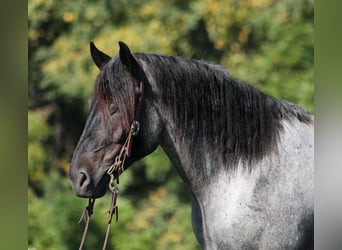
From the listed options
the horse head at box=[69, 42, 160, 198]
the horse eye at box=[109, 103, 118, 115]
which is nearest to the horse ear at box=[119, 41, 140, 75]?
the horse head at box=[69, 42, 160, 198]

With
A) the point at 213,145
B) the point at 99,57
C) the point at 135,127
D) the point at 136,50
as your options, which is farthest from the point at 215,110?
the point at 136,50

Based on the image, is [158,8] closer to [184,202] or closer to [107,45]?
[107,45]

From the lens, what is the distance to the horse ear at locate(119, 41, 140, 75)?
206cm

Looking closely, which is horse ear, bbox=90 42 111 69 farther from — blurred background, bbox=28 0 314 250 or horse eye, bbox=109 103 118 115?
blurred background, bbox=28 0 314 250

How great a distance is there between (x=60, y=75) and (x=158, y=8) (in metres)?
0.86

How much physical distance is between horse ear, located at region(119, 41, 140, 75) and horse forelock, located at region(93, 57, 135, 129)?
0.07ft

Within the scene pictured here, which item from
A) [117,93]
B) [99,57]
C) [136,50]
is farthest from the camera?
[136,50]

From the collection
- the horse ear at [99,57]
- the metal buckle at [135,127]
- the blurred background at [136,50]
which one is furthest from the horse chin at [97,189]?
the blurred background at [136,50]

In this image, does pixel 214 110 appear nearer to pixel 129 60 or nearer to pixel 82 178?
pixel 129 60

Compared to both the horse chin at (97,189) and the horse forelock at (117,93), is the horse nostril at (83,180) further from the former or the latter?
the horse forelock at (117,93)

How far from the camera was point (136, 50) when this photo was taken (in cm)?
417

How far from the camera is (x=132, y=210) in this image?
424cm

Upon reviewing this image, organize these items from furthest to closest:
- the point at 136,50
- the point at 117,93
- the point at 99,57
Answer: the point at 136,50, the point at 99,57, the point at 117,93

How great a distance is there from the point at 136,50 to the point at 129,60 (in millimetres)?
2114
